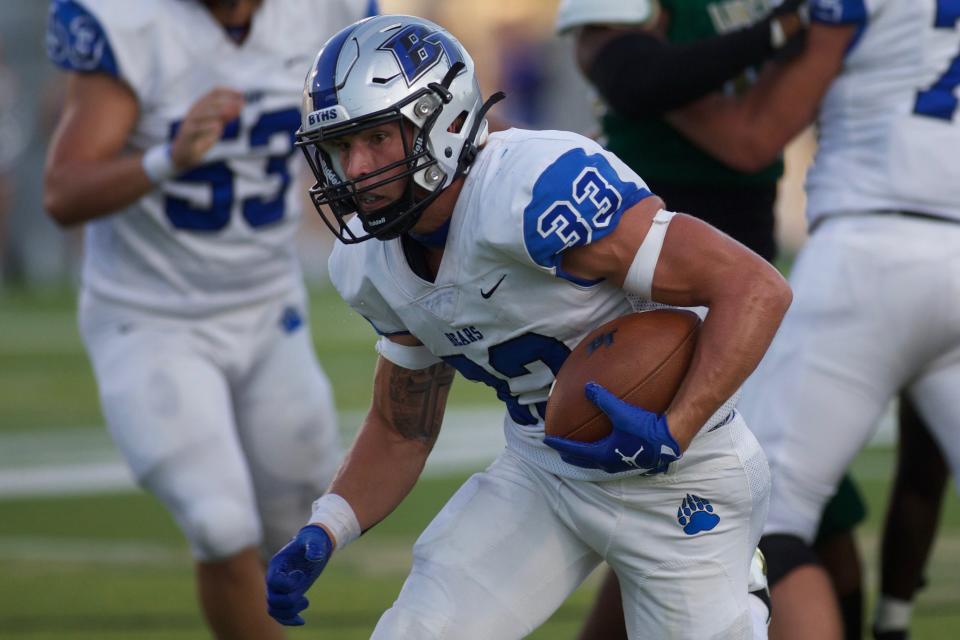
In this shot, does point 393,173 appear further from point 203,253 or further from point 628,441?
point 203,253

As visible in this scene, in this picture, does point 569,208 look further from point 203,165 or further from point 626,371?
point 203,165

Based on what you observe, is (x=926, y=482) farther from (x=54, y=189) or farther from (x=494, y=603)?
(x=54, y=189)

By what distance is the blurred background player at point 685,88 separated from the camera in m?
3.54

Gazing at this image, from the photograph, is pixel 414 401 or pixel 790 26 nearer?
pixel 414 401

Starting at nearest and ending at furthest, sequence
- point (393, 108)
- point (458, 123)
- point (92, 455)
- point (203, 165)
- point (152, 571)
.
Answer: point (393, 108)
point (458, 123)
point (203, 165)
point (152, 571)
point (92, 455)

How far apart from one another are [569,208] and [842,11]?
1215 millimetres

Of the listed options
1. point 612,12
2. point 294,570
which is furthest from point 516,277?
point 612,12

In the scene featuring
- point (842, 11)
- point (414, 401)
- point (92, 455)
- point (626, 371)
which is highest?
point (842, 11)

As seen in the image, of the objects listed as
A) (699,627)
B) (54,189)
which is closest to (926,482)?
(699,627)

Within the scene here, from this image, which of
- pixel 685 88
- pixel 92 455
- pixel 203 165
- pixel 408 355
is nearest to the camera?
pixel 408 355

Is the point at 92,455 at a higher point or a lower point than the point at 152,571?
lower

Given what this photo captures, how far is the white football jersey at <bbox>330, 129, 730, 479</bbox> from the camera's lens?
2594 mm

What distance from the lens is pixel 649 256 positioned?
8.50ft

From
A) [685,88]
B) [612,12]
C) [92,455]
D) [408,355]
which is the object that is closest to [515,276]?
[408,355]
